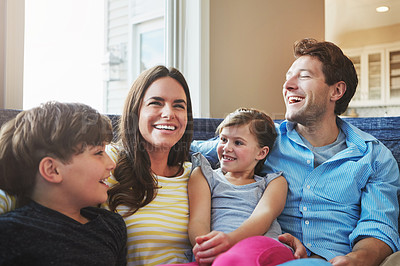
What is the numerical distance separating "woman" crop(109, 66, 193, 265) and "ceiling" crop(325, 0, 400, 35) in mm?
5006

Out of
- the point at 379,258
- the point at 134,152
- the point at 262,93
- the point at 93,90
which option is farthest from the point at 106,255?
the point at 262,93

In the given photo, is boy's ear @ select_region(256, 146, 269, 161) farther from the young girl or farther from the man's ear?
the man's ear

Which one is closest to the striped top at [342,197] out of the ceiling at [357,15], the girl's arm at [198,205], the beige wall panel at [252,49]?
the girl's arm at [198,205]

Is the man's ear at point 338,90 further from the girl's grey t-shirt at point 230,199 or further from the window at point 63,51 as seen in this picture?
the window at point 63,51

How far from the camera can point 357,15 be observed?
5.89m

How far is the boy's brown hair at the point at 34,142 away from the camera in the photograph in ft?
3.38

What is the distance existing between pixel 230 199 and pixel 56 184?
2.04 feet

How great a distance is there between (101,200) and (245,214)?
513 millimetres

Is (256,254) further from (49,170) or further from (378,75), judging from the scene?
(378,75)

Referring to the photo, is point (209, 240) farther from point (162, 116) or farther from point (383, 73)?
point (383, 73)

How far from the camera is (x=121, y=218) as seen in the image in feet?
3.98

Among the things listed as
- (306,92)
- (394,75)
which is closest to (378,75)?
(394,75)

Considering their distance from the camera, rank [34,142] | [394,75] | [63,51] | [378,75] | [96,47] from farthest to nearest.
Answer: [378,75] → [394,75] → [96,47] → [63,51] → [34,142]

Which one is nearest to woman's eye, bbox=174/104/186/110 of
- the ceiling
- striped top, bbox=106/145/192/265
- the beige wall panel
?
striped top, bbox=106/145/192/265
